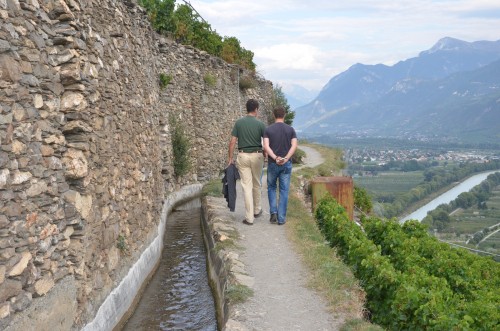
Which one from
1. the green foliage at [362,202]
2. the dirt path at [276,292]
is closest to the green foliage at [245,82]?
the green foliage at [362,202]

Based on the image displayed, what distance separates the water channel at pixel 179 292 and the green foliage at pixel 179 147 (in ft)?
10.8

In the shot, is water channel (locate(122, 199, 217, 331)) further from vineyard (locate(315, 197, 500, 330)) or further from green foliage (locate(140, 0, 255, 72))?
green foliage (locate(140, 0, 255, 72))

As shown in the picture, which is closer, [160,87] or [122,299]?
[122,299]

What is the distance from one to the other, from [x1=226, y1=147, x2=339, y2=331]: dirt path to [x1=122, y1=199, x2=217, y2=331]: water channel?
96 centimetres

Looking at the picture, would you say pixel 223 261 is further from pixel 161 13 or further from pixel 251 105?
pixel 161 13

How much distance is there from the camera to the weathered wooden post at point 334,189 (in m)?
11.2

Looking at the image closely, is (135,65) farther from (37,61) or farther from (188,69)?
(188,69)

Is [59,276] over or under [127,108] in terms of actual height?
under

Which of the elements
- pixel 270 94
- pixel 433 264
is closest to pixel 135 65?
pixel 433 264

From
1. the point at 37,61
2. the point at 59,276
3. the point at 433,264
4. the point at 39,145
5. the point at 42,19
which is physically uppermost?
the point at 42,19

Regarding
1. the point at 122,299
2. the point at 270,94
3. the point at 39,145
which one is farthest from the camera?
the point at 270,94

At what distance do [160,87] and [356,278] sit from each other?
8.97 meters

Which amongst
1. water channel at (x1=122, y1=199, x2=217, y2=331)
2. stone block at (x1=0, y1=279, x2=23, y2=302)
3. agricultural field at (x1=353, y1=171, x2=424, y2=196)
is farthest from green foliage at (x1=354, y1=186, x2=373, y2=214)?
agricultural field at (x1=353, y1=171, x2=424, y2=196)

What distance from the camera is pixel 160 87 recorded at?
1395 centimetres
